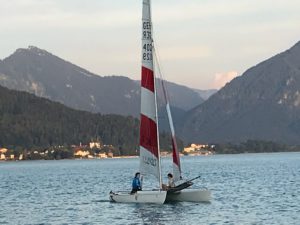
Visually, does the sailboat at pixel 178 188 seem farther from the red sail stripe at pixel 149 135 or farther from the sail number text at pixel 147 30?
Result: the sail number text at pixel 147 30

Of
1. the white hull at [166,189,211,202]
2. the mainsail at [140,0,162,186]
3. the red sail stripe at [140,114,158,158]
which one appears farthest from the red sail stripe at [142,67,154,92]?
the white hull at [166,189,211,202]

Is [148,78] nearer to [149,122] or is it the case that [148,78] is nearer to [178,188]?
[149,122]

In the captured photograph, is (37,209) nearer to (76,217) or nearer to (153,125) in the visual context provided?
(76,217)

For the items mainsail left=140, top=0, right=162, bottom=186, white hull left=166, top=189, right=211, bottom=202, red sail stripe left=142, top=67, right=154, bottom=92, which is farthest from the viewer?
white hull left=166, top=189, right=211, bottom=202

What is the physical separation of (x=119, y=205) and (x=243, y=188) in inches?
1342

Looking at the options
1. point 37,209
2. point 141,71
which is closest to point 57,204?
point 37,209

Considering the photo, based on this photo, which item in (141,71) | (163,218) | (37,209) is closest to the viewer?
(163,218)

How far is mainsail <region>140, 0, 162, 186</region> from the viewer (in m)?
68.9

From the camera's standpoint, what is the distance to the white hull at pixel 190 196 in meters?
73.3

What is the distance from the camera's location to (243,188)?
356 ft

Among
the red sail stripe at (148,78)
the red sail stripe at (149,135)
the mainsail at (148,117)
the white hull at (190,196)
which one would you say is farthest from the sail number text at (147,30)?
the white hull at (190,196)

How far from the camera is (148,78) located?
6938cm

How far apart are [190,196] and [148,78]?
1240 centimetres

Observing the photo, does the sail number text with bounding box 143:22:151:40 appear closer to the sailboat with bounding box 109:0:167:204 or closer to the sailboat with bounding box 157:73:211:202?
the sailboat with bounding box 109:0:167:204
